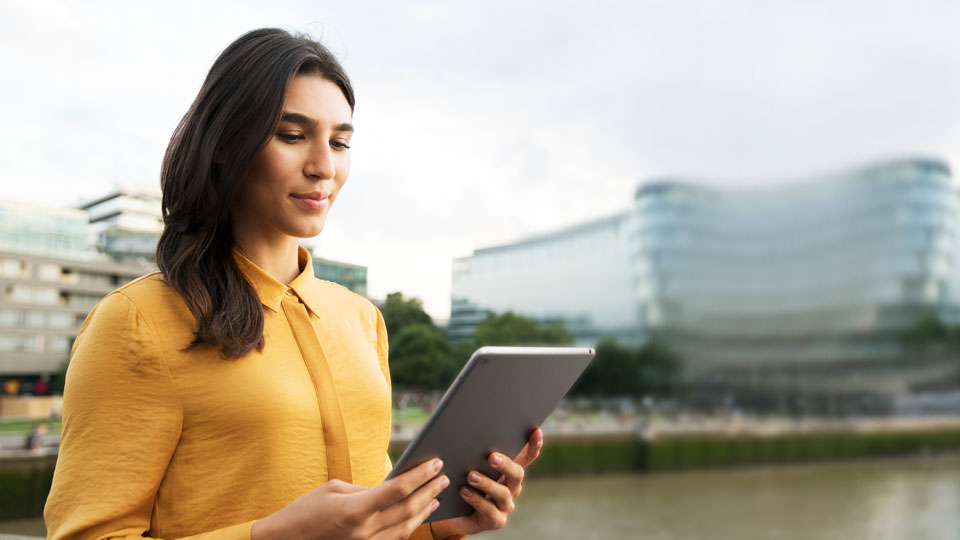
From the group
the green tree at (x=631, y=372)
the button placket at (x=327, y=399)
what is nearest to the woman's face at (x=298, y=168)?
the button placket at (x=327, y=399)

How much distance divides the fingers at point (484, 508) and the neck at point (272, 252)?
0.38 meters

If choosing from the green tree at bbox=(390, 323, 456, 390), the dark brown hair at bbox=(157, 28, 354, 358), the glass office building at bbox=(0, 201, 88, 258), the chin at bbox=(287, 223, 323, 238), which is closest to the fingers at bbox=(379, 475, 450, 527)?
the dark brown hair at bbox=(157, 28, 354, 358)

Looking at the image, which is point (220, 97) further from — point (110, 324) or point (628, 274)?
point (628, 274)

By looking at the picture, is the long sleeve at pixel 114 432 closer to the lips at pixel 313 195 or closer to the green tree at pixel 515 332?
the lips at pixel 313 195

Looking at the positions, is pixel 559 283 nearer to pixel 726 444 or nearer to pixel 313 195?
pixel 726 444

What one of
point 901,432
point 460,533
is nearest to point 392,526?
point 460,533

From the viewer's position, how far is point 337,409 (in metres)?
1.02

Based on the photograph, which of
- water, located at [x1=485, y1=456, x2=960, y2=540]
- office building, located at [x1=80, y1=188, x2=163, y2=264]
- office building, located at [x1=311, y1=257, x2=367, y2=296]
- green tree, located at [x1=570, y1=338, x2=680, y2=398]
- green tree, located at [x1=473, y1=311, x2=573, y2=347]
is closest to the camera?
office building, located at [x1=311, y1=257, x2=367, y2=296]

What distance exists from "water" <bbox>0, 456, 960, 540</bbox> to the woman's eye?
49.4 feet

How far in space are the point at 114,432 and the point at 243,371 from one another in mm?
149

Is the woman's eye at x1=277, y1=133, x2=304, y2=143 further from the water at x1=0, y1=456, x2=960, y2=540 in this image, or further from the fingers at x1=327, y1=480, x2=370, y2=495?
the water at x1=0, y1=456, x2=960, y2=540

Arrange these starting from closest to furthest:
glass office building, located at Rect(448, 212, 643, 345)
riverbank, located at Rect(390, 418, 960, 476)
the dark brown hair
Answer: the dark brown hair, riverbank, located at Rect(390, 418, 960, 476), glass office building, located at Rect(448, 212, 643, 345)

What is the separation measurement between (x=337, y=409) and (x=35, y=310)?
31903mm

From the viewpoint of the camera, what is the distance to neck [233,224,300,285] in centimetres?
108
